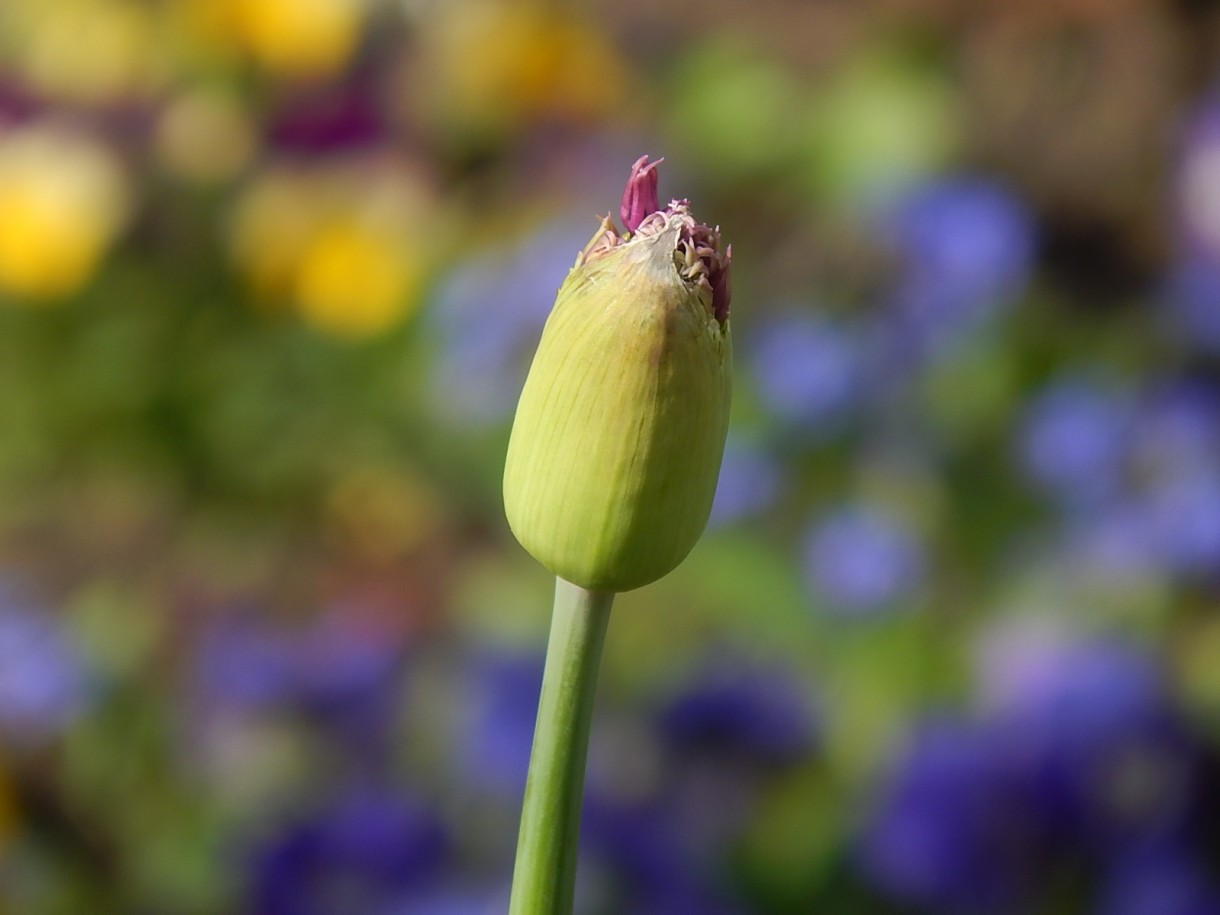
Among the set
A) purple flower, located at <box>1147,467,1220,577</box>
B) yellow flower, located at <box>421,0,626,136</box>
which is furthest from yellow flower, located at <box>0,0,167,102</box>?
purple flower, located at <box>1147,467,1220,577</box>

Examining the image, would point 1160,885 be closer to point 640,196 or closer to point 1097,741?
point 1097,741

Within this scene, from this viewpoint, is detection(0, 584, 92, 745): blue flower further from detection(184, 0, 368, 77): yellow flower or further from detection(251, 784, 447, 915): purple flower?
detection(184, 0, 368, 77): yellow flower

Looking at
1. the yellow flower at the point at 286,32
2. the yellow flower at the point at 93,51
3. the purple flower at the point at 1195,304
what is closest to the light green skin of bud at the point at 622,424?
the purple flower at the point at 1195,304

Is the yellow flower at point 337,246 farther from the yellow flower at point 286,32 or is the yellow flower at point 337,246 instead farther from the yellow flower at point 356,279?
the yellow flower at point 286,32

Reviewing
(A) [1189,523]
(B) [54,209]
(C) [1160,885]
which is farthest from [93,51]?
(C) [1160,885]

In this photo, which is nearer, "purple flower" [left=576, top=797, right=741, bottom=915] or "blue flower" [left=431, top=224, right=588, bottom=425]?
"purple flower" [left=576, top=797, right=741, bottom=915]

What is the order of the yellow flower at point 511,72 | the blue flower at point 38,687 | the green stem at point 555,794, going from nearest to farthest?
the green stem at point 555,794 → the blue flower at point 38,687 → the yellow flower at point 511,72

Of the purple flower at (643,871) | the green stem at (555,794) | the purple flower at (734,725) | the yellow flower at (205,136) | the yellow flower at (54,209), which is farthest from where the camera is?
the yellow flower at (205,136)
